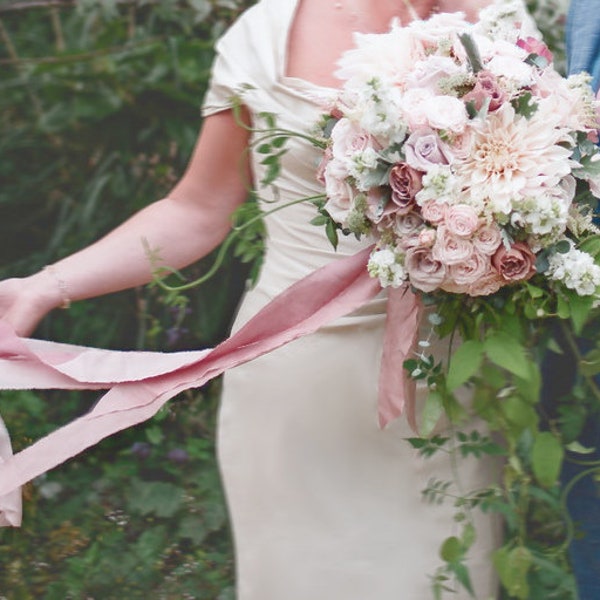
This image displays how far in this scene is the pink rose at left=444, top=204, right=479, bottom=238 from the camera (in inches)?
75.2

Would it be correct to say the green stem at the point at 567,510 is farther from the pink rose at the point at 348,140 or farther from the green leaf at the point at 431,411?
the pink rose at the point at 348,140

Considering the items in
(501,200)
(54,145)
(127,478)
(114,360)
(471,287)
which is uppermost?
(501,200)

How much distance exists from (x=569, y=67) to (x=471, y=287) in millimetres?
598

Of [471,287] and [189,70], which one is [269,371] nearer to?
[471,287]

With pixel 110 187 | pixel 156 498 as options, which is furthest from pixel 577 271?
pixel 110 187

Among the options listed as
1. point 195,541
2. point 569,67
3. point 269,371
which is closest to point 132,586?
point 195,541

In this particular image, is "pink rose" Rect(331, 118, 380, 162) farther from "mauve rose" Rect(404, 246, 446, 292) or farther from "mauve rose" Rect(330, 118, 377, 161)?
"mauve rose" Rect(404, 246, 446, 292)

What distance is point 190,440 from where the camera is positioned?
429 cm

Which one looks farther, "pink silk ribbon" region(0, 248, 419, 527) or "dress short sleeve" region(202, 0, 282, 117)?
"dress short sleeve" region(202, 0, 282, 117)

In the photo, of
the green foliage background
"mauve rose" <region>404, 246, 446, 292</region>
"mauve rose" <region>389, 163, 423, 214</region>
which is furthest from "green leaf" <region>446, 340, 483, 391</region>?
the green foliage background

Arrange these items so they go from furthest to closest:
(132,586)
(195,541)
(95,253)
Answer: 1. (195,541)
2. (132,586)
3. (95,253)

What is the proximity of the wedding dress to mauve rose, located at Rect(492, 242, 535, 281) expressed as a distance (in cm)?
38

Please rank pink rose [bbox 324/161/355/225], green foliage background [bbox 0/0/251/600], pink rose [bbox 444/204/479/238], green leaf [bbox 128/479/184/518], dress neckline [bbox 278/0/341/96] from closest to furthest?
pink rose [bbox 444/204/479/238] < pink rose [bbox 324/161/355/225] < dress neckline [bbox 278/0/341/96] < green leaf [bbox 128/479/184/518] < green foliage background [bbox 0/0/251/600]

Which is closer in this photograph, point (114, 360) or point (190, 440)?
point (114, 360)
